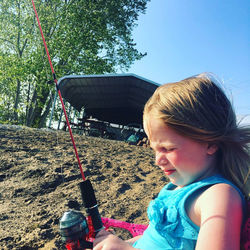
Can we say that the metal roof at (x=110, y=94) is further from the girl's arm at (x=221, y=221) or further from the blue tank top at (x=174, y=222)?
the girl's arm at (x=221, y=221)

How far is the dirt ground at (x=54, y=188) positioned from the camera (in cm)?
258

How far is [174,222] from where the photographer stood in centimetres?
114

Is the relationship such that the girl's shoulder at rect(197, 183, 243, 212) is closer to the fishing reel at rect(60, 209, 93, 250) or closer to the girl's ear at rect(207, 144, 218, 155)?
the girl's ear at rect(207, 144, 218, 155)

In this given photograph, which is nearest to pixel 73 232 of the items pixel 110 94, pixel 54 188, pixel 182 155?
pixel 182 155

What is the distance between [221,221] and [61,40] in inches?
645

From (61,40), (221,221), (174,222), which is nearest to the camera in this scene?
(221,221)

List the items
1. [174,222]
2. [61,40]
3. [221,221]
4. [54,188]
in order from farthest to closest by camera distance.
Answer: [61,40]
[54,188]
[174,222]
[221,221]

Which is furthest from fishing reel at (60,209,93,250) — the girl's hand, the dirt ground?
the dirt ground

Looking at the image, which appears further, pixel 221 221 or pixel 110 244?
pixel 110 244

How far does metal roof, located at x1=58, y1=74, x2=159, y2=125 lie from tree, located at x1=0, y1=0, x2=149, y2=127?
5.57ft

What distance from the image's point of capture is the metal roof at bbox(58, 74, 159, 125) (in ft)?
43.2

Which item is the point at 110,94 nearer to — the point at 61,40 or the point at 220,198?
the point at 61,40

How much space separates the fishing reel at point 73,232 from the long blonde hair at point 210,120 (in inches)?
24.3

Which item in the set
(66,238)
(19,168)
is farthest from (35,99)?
(66,238)
